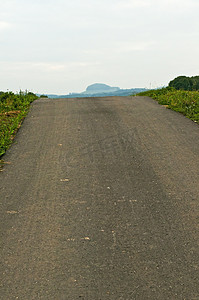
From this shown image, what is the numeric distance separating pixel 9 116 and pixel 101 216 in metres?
7.50

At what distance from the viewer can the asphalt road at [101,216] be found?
3201 mm

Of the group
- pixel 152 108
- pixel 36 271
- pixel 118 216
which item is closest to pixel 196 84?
pixel 152 108

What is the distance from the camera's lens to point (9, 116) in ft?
35.9

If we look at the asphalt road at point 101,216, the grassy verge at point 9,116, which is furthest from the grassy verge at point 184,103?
the grassy verge at point 9,116

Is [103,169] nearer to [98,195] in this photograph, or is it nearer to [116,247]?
[98,195]

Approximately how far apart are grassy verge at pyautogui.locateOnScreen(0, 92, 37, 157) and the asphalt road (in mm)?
375

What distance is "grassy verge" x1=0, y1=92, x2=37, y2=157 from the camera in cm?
820

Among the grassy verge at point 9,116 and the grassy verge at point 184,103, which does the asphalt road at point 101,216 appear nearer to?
the grassy verge at point 9,116

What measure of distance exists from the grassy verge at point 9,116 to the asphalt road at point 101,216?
375 millimetres

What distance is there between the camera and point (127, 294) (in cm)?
303

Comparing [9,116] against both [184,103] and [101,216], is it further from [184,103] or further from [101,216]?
[101,216]

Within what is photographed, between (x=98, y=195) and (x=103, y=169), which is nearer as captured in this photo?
(x=98, y=195)

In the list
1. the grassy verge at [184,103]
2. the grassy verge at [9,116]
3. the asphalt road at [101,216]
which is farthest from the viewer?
the grassy verge at [184,103]

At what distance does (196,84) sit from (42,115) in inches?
575
